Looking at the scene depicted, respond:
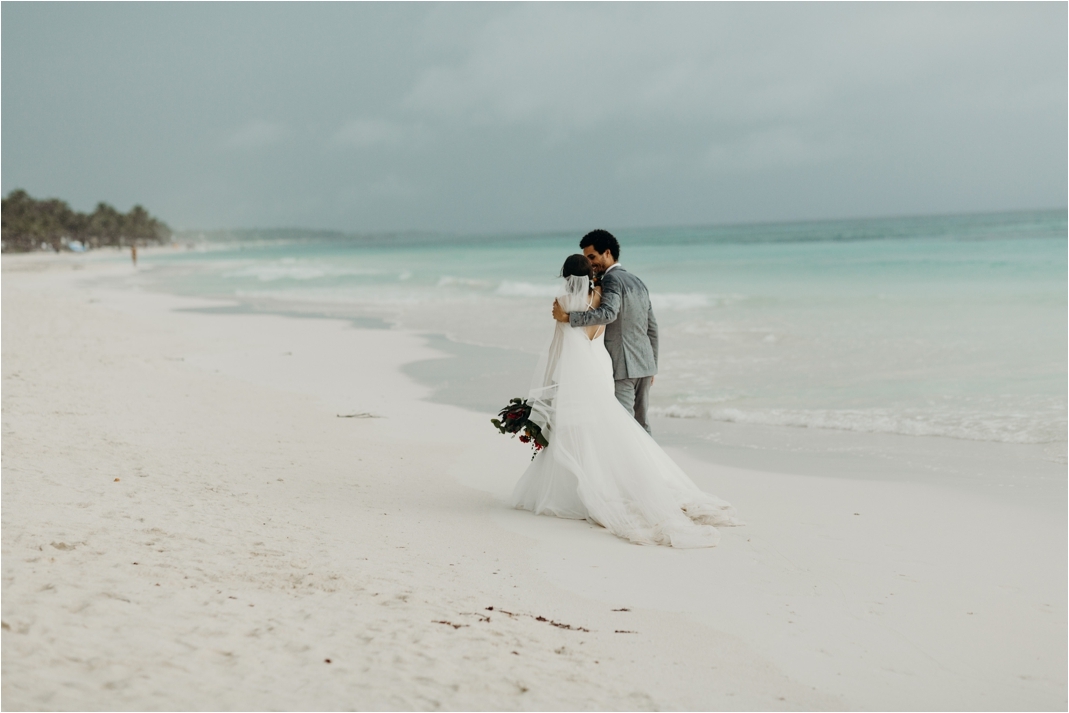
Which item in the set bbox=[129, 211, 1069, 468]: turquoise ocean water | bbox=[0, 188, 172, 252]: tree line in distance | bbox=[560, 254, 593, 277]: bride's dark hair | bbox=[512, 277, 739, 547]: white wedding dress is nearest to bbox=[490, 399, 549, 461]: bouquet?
bbox=[512, 277, 739, 547]: white wedding dress

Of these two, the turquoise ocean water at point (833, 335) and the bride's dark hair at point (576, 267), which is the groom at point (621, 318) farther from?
the turquoise ocean water at point (833, 335)

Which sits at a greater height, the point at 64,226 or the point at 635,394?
the point at 64,226

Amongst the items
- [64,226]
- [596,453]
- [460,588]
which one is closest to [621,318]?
[596,453]

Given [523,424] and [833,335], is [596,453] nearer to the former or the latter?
[523,424]

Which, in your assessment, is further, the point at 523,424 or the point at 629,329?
the point at 629,329

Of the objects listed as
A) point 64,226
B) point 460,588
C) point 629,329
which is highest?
point 64,226

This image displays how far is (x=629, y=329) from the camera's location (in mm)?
6066

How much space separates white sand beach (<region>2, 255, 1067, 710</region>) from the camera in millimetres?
3277

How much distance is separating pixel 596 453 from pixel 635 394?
0.85m

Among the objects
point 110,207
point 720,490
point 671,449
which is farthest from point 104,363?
point 110,207

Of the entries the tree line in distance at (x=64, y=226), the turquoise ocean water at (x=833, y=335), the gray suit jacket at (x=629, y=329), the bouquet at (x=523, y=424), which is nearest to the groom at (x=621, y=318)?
the gray suit jacket at (x=629, y=329)

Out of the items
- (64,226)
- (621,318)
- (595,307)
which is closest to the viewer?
(595,307)

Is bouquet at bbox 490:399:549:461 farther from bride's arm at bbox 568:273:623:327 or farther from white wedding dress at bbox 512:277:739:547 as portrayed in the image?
bride's arm at bbox 568:273:623:327

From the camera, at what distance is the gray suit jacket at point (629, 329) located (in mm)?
5898
